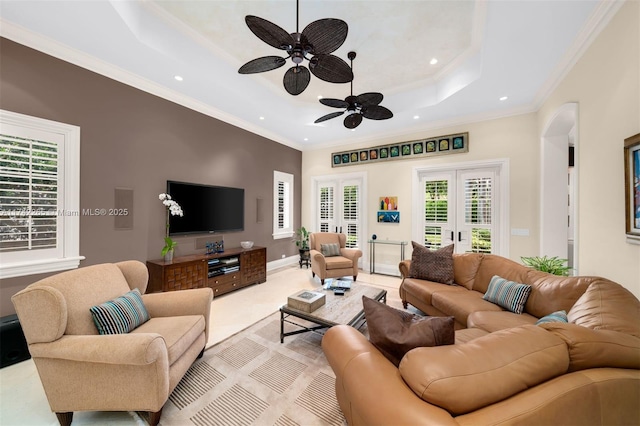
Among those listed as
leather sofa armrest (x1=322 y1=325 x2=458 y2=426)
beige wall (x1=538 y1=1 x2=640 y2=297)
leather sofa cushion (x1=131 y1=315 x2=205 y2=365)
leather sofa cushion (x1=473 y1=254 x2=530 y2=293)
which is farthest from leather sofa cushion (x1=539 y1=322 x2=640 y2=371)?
leather sofa cushion (x1=131 y1=315 x2=205 y2=365)

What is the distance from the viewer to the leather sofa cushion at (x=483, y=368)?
0.87 m

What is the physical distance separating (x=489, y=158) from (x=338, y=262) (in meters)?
3.38

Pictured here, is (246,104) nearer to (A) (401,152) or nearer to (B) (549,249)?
(A) (401,152)

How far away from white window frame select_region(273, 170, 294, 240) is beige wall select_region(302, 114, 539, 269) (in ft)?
5.58

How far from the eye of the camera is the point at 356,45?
303cm

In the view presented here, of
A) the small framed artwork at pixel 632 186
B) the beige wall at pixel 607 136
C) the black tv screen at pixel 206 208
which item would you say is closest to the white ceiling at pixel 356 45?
the beige wall at pixel 607 136

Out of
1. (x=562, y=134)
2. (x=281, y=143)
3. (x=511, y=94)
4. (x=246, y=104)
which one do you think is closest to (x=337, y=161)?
(x=281, y=143)

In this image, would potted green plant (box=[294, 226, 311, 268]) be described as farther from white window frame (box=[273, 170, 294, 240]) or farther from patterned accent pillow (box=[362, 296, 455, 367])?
patterned accent pillow (box=[362, 296, 455, 367])

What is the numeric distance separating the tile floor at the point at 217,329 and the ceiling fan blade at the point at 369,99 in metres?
3.01

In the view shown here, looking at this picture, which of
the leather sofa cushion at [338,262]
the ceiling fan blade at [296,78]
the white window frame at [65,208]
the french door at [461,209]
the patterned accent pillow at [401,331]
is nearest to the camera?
the patterned accent pillow at [401,331]

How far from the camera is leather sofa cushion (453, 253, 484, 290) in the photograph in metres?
3.08

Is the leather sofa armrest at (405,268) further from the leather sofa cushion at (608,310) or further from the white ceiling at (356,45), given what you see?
the white ceiling at (356,45)

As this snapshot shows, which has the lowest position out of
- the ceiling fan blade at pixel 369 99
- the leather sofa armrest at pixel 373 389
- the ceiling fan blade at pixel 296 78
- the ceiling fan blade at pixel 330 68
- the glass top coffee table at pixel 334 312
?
the glass top coffee table at pixel 334 312

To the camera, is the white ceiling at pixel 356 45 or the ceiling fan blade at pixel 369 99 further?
the ceiling fan blade at pixel 369 99
